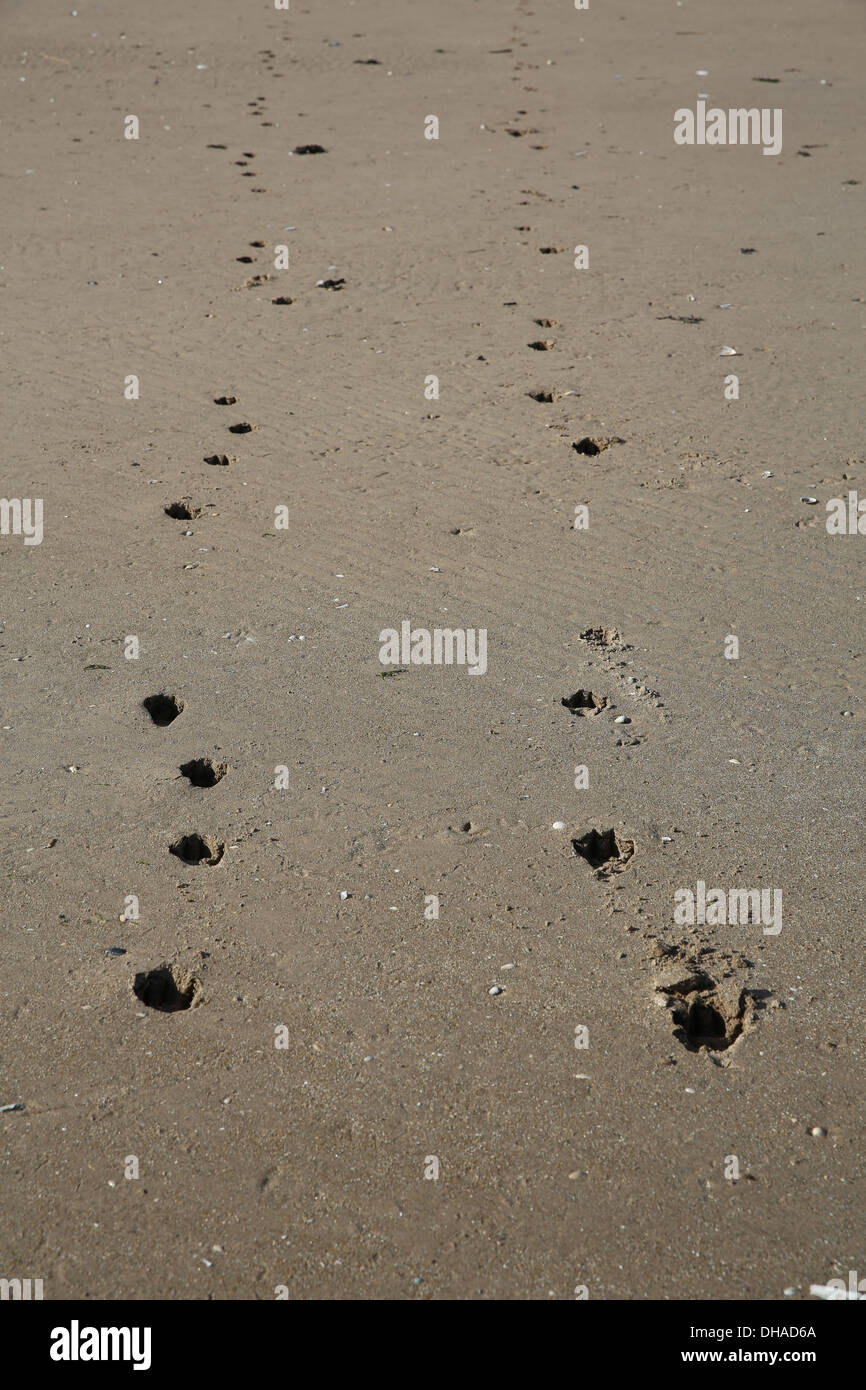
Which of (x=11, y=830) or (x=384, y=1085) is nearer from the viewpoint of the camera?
(x=384, y=1085)

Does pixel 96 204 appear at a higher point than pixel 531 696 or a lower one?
higher

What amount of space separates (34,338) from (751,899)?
6.85m

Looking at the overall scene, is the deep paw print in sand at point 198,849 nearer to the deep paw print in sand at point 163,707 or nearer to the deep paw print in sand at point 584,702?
the deep paw print in sand at point 163,707

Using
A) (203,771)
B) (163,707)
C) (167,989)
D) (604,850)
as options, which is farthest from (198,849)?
(604,850)

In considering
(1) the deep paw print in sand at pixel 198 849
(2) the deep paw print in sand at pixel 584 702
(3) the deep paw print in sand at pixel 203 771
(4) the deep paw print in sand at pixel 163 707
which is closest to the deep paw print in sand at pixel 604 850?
(2) the deep paw print in sand at pixel 584 702

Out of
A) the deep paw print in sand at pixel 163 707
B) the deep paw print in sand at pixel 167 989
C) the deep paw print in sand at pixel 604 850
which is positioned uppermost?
the deep paw print in sand at pixel 163 707

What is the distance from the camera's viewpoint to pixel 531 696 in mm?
4754

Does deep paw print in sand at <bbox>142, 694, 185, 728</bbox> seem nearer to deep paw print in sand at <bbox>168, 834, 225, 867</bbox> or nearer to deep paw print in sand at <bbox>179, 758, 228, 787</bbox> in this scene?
deep paw print in sand at <bbox>179, 758, 228, 787</bbox>

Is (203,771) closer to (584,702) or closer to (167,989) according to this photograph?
(167,989)

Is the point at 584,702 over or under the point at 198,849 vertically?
over

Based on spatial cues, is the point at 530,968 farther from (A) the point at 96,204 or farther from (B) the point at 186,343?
(A) the point at 96,204

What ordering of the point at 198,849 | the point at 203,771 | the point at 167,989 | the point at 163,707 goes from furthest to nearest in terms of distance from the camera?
1. the point at 163,707
2. the point at 203,771
3. the point at 198,849
4. the point at 167,989

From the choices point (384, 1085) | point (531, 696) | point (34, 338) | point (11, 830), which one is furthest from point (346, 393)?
point (384, 1085)

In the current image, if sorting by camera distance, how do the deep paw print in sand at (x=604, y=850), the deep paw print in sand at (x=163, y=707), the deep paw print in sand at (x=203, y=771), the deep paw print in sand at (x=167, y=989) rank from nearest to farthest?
the deep paw print in sand at (x=167, y=989) < the deep paw print in sand at (x=604, y=850) < the deep paw print in sand at (x=203, y=771) < the deep paw print in sand at (x=163, y=707)
